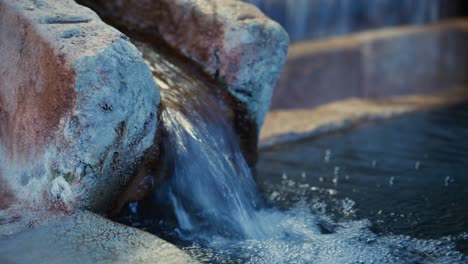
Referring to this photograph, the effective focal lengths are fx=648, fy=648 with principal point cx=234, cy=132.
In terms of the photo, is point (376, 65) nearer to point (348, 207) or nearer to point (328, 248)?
point (348, 207)

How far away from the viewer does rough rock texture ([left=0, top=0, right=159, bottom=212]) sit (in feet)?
8.08

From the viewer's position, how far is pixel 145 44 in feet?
11.8

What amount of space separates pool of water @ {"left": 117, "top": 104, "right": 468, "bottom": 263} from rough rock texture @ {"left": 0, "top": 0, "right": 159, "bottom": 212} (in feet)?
1.24

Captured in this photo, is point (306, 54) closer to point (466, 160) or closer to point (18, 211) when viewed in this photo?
point (466, 160)

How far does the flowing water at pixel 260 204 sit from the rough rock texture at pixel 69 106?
32 centimetres

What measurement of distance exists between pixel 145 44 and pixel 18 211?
1.35 meters

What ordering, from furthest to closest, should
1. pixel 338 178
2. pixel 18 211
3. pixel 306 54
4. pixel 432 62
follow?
1. pixel 432 62
2. pixel 306 54
3. pixel 338 178
4. pixel 18 211

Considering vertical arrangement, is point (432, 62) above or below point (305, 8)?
below

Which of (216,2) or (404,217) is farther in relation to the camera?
(216,2)

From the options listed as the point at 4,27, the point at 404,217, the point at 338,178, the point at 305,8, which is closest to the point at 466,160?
the point at 338,178

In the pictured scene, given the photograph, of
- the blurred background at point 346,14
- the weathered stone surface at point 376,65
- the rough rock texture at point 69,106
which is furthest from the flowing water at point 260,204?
the blurred background at point 346,14

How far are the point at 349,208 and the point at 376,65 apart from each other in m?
3.23

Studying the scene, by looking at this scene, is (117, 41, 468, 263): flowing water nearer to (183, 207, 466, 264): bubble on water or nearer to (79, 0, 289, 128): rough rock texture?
(183, 207, 466, 264): bubble on water

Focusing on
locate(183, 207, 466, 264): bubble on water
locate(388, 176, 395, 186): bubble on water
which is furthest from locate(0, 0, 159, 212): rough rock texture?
locate(388, 176, 395, 186): bubble on water
